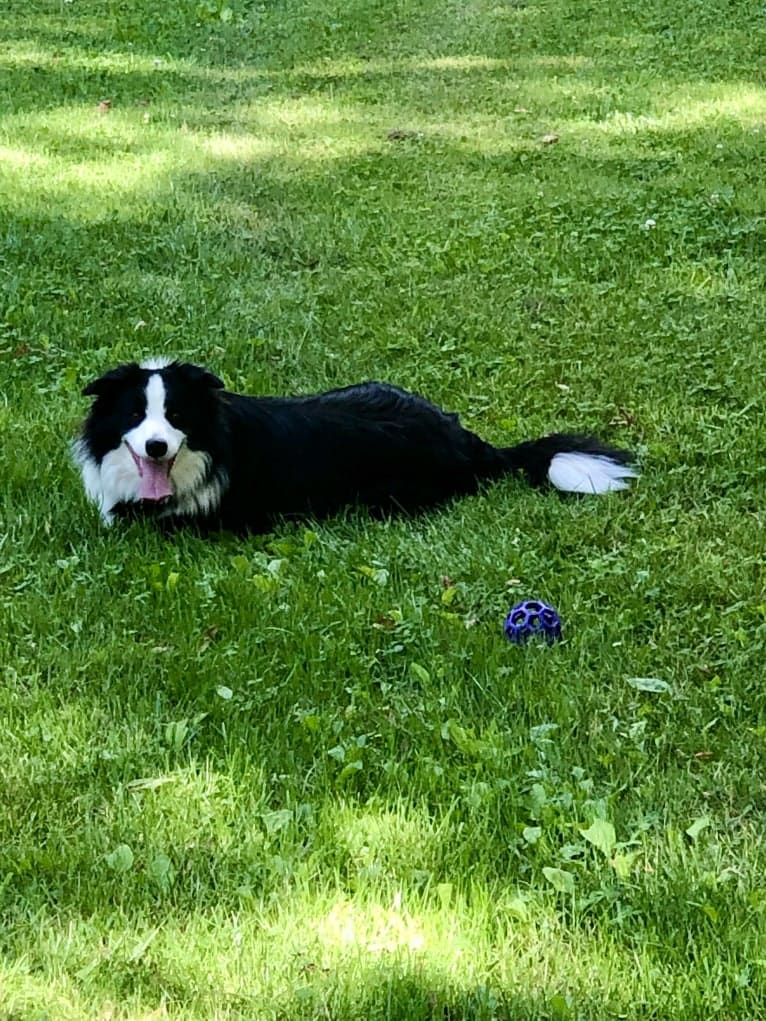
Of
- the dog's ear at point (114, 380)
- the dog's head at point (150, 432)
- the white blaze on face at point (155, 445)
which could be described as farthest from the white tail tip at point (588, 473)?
the dog's ear at point (114, 380)

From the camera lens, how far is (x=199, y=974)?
2.39 metres

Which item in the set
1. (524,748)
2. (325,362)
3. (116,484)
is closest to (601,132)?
(325,362)

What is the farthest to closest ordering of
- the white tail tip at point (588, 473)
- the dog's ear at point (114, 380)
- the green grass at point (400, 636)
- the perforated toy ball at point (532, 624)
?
the white tail tip at point (588, 473)
the dog's ear at point (114, 380)
the perforated toy ball at point (532, 624)
the green grass at point (400, 636)

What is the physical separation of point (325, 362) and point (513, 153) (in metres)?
4.52

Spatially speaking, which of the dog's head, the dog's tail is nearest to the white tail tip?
the dog's tail

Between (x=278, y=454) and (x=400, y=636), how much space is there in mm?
1276

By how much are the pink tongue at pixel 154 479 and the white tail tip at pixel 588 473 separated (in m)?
1.50

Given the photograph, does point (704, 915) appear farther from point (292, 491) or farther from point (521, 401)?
point (521, 401)

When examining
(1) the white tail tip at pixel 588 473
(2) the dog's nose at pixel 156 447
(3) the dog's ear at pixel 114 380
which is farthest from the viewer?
(1) the white tail tip at pixel 588 473

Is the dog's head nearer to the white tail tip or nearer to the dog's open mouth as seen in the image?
the dog's open mouth

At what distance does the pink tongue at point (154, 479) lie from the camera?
446 centimetres

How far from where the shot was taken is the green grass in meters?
2.47

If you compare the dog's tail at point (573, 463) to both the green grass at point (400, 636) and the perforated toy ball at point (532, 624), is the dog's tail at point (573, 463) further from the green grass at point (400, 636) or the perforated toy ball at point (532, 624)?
the perforated toy ball at point (532, 624)

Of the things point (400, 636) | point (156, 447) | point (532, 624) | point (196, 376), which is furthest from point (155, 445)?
point (532, 624)
